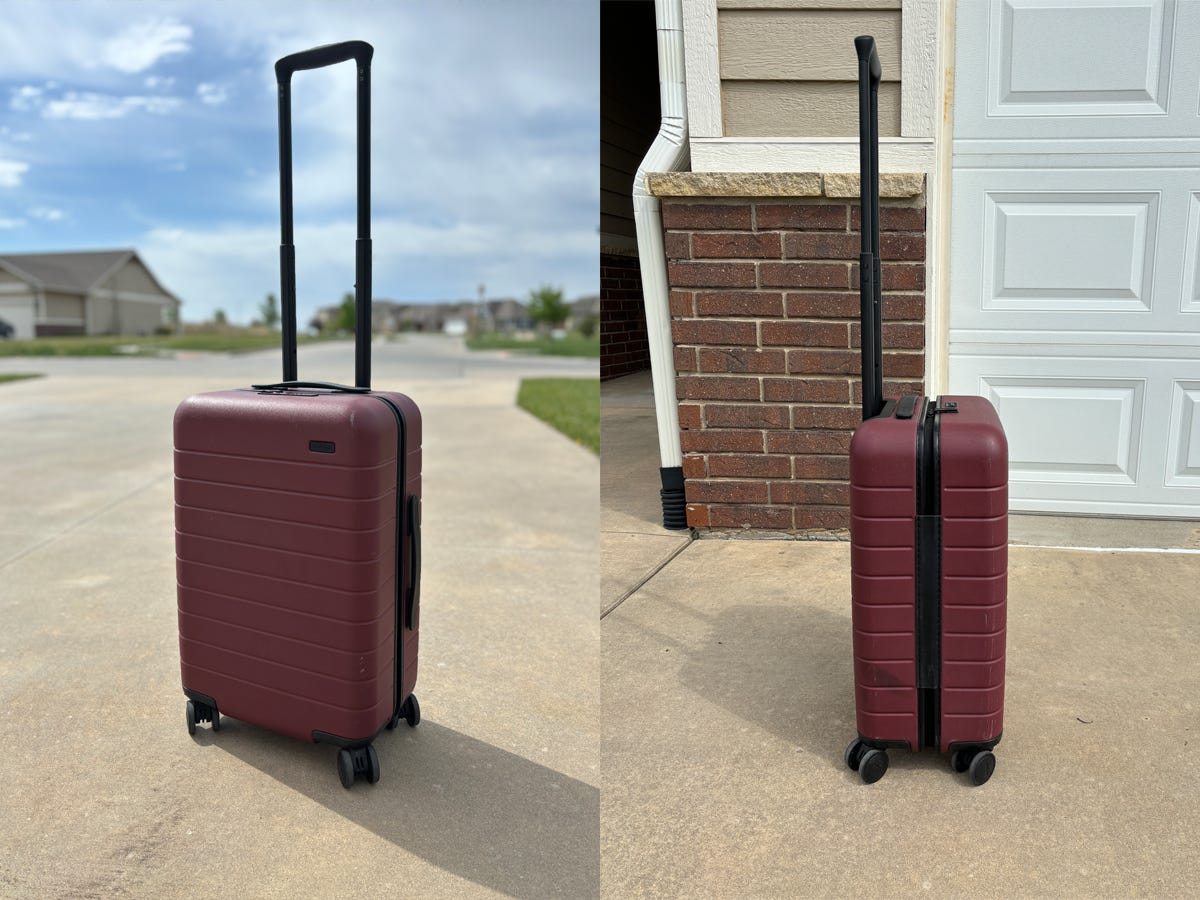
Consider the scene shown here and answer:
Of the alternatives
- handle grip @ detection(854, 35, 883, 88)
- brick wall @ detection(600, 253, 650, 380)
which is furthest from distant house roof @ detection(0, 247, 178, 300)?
handle grip @ detection(854, 35, 883, 88)

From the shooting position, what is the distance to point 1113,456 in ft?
12.0

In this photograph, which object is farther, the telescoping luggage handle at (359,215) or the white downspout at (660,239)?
the white downspout at (660,239)

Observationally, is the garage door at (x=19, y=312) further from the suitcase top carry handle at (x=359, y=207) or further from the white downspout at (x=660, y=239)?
the suitcase top carry handle at (x=359, y=207)

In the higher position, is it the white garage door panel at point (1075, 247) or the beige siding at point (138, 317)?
the beige siding at point (138, 317)

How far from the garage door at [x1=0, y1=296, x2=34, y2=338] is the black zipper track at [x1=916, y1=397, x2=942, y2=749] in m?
46.8

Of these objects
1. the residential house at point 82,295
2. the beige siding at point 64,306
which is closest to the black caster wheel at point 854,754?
the residential house at point 82,295

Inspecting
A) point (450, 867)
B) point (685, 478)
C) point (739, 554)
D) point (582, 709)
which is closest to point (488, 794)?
point (450, 867)

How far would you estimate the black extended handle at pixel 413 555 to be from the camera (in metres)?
2.02

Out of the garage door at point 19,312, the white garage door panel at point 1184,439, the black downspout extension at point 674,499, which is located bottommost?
the black downspout extension at point 674,499

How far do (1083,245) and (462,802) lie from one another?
121 inches

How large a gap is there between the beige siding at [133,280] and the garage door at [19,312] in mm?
5904

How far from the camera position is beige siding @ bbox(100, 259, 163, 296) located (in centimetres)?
4856

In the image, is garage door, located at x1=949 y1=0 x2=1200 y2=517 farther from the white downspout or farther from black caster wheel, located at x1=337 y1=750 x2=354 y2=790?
black caster wheel, located at x1=337 y1=750 x2=354 y2=790

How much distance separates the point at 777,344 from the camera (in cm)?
358
